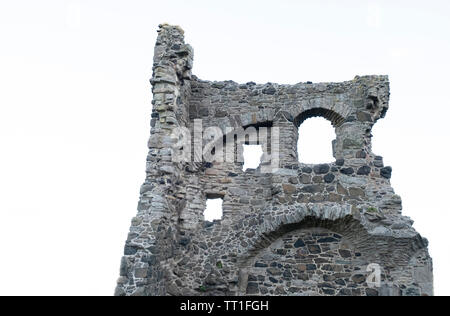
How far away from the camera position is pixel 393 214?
10.2 meters

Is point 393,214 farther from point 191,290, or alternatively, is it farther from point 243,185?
point 191,290

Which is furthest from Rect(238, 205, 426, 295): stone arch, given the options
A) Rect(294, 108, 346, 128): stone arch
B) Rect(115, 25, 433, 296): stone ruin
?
Rect(294, 108, 346, 128): stone arch

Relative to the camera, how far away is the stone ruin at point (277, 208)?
9.77m

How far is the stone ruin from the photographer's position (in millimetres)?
9773

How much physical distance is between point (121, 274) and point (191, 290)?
1.96 m

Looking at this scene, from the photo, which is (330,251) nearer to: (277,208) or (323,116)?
(277,208)

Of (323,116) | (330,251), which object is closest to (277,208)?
(330,251)

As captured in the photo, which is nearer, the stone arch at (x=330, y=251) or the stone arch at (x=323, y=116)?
the stone arch at (x=330, y=251)

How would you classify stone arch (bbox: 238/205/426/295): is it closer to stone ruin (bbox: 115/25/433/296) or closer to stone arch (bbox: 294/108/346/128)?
stone ruin (bbox: 115/25/433/296)

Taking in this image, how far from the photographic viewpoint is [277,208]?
10477mm

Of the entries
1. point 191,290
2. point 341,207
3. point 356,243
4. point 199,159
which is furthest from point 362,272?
point 199,159

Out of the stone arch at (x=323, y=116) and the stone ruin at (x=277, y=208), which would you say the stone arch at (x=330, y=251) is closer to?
the stone ruin at (x=277, y=208)

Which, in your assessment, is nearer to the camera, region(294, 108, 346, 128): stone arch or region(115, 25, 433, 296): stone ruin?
region(115, 25, 433, 296): stone ruin

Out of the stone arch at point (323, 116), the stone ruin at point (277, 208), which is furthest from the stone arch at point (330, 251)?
the stone arch at point (323, 116)
